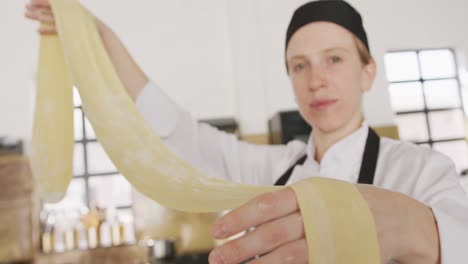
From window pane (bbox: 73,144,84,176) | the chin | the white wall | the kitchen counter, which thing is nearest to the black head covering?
the chin

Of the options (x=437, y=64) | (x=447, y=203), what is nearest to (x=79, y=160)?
(x=437, y=64)

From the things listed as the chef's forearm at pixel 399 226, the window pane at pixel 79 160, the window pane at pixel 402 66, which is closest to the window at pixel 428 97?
the window pane at pixel 402 66

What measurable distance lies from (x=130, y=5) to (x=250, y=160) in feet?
7.90

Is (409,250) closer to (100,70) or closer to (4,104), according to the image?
(100,70)

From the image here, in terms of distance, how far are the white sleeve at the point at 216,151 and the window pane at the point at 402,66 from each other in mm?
2570

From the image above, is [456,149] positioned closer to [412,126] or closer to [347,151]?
[412,126]

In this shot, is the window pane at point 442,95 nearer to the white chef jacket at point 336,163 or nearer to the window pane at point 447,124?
the window pane at point 447,124

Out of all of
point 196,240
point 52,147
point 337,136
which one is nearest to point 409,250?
point 337,136

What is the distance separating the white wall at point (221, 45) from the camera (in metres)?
2.75

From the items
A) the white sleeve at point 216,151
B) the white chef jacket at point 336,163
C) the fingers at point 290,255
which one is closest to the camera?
the fingers at point 290,255

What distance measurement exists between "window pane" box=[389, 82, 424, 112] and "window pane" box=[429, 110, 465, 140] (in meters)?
0.12

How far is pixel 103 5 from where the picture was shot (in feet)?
9.19

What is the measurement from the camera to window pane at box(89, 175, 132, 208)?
9.42 ft

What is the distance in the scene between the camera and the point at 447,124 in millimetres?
2998
